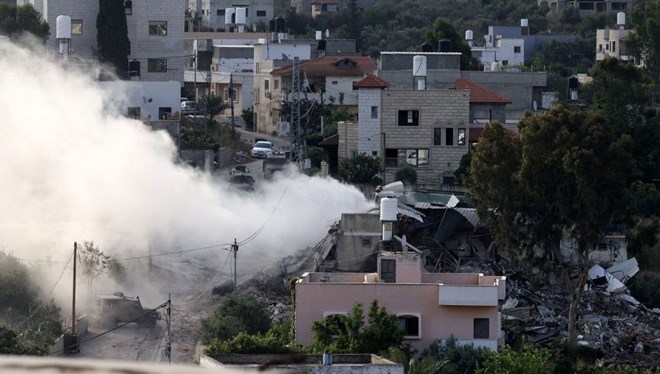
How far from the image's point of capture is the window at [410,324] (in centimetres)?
2314

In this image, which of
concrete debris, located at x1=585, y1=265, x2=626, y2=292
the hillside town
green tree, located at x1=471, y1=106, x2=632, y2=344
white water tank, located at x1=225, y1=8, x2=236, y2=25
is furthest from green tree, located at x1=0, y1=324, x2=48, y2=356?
white water tank, located at x1=225, y1=8, x2=236, y2=25

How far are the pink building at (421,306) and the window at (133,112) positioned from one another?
19100 mm

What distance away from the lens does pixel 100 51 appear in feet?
160

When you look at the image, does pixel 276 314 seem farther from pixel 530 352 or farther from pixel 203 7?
pixel 203 7

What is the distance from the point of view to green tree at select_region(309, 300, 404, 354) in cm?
2058

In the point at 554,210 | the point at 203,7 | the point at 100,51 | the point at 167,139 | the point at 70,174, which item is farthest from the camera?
the point at 203,7

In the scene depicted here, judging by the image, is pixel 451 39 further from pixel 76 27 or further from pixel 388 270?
pixel 388 270

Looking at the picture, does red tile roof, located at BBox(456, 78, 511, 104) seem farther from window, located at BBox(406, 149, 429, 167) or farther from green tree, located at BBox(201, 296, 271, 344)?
green tree, located at BBox(201, 296, 271, 344)

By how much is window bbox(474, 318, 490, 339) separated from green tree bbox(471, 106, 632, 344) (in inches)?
237

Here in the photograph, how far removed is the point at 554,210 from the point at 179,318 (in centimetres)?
779

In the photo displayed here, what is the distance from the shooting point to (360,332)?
2108cm

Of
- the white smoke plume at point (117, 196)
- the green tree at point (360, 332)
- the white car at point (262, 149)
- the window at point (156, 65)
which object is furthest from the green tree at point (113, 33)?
the green tree at point (360, 332)

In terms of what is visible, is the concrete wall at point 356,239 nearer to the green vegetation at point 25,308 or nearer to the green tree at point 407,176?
the green vegetation at point 25,308

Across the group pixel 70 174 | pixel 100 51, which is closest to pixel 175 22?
pixel 100 51
